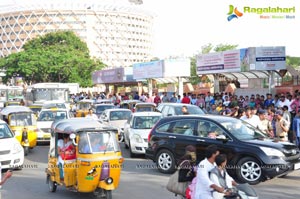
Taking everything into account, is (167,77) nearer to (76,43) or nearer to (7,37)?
(76,43)

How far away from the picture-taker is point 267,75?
74.5 feet

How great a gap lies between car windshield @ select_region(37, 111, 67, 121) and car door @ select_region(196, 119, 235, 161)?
9833mm

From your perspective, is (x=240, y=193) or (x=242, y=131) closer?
(x=240, y=193)

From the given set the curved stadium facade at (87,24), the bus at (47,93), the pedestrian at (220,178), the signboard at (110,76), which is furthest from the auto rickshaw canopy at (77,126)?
the curved stadium facade at (87,24)

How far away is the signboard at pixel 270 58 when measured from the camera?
20.9 meters

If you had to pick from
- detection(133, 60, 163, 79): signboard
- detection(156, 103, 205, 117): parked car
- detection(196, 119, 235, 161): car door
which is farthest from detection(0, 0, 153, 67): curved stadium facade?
detection(196, 119, 235, 161): car door

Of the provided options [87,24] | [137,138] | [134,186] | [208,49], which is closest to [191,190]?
[134,186]

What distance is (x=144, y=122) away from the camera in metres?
15.3

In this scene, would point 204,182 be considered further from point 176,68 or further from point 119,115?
point 176,68

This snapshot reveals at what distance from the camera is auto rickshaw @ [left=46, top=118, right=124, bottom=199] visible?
859 centimetres

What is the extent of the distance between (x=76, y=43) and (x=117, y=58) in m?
62.5

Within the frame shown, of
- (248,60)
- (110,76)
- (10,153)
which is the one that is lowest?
(10,153)

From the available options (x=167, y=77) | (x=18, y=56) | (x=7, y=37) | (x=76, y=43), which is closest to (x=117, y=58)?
(x=7, y=37)

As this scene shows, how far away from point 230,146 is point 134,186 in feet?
8.20
